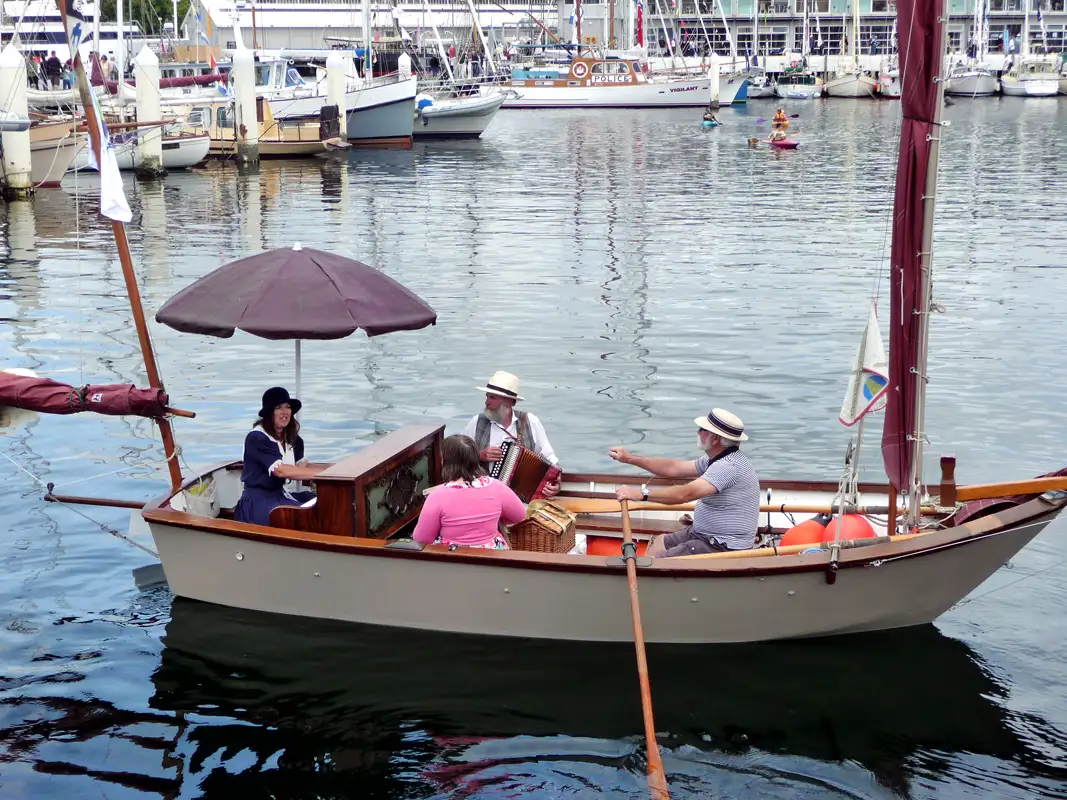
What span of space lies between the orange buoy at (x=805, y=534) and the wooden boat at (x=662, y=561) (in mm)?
180

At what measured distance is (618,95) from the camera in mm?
87812

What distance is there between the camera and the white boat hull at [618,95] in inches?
3437

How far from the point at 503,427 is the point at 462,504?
5.42 feet

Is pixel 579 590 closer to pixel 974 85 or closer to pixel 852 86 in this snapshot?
pixel 852 86

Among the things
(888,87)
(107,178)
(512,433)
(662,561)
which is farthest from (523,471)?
(888,87)

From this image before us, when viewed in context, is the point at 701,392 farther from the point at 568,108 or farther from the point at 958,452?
the point at 568,108

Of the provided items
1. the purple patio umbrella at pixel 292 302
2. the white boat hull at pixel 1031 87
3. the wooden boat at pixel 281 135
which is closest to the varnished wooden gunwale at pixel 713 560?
the purple patio umbrella at pixel 292 302

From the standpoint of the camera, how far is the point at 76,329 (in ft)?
66.9

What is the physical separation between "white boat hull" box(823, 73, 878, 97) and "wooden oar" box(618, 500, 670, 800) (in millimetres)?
96112

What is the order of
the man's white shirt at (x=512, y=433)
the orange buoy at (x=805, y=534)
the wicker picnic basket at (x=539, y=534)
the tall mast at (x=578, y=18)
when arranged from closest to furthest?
the wicker picnic basket at (x=539, y=534), the orange buoy at (x=805, y=534), the man's white shirt at (x=512, y=433), the tall mast at (x=578, y=18)

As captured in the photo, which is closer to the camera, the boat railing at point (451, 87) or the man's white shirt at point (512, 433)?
the man's white shirt at point (512, 433)

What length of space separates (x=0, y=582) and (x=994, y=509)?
818 cm

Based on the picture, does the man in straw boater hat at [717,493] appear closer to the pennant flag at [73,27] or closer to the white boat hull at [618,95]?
the pennant flag at [73,27]

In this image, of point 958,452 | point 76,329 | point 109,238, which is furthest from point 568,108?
point 958,452
